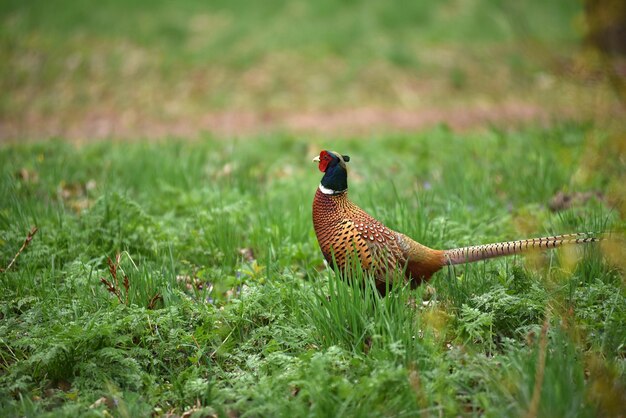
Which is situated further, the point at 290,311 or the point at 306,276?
the point at 306,276

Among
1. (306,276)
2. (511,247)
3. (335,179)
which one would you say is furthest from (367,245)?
(306,276)

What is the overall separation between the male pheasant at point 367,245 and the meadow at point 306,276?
0.12m

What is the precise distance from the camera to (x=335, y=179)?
141 inches

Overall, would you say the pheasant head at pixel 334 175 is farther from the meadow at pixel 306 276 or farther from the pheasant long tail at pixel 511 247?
the pheasant long tail at pixel 511 247

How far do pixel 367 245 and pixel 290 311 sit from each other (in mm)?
579

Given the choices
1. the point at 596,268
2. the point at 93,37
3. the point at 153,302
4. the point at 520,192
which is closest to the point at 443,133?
the point at 520,192

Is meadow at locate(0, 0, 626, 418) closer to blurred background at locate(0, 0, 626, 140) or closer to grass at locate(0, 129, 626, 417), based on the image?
grass at locate(0, 129, 626, 417)

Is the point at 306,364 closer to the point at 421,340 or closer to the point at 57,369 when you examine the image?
the point at 421,340

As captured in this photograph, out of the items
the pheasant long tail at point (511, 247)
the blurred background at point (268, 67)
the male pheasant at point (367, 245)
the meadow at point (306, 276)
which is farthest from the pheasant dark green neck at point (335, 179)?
the blurred background at point (268, 67)

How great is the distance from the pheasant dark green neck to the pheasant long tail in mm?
692

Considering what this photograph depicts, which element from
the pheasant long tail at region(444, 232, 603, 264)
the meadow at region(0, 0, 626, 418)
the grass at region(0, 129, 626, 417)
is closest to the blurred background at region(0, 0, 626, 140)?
the meadow at region(0, 0, 626, 418)

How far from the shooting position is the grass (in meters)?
2.74

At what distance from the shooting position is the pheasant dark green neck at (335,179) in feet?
11.7

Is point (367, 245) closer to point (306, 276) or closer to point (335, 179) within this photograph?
point (335, 179)
